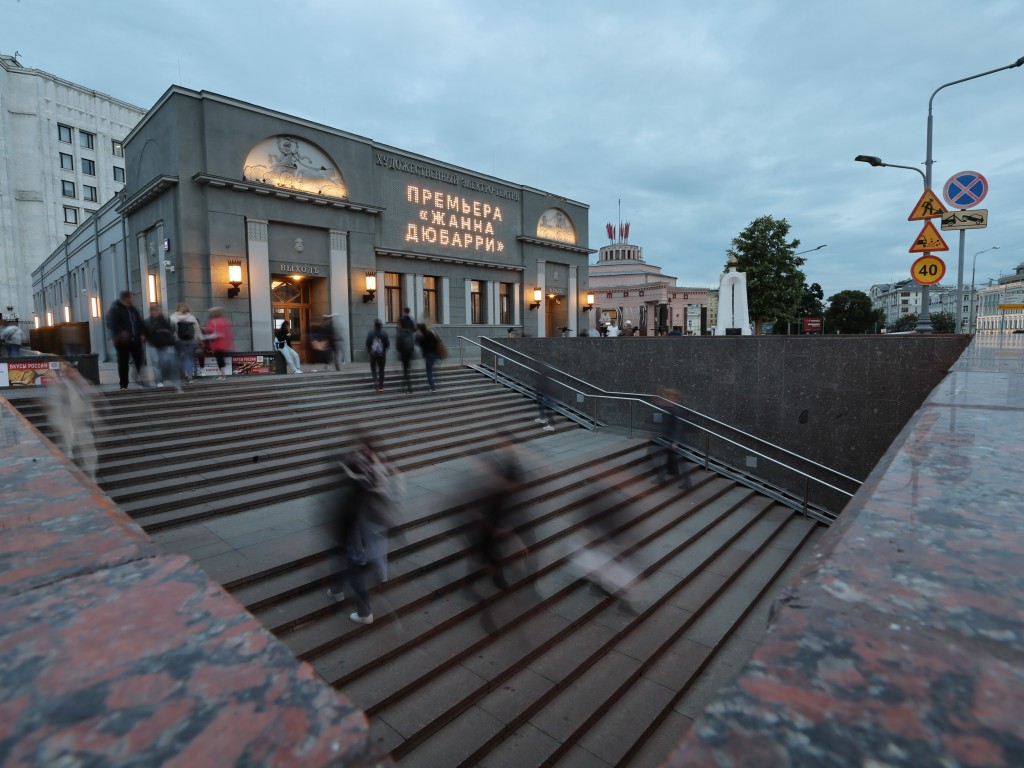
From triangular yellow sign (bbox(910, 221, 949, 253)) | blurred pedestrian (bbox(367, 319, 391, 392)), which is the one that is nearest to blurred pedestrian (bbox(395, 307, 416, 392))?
blurred pedestrian (bbox(367, 319, 391, 392))

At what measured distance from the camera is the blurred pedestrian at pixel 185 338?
36.5 ft

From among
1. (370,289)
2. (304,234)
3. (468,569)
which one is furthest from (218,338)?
(468,569)

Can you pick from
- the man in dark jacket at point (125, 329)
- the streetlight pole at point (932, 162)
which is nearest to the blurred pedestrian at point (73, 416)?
the man in dark jacket at point (125, 329)

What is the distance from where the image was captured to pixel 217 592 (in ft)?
4.34

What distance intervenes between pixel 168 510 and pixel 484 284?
1845 cm

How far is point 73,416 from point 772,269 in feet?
136

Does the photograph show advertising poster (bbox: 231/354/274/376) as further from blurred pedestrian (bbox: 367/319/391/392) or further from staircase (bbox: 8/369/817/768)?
blurred pedestrian (bbox: 367/319/391/392)

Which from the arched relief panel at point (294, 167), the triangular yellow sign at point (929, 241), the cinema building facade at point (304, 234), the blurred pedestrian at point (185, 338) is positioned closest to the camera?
the triangular yellow sign at point (929, 241)

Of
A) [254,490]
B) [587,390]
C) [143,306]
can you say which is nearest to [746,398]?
[587,390]

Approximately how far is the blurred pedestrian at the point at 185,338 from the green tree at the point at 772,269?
3645 centimetres

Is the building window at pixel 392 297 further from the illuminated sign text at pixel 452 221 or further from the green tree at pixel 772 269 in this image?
the green tree at pixel 772 269

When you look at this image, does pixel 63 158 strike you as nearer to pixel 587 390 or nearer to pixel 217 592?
pixel 587 390

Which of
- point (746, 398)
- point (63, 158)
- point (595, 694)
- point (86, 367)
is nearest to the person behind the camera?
point (595, 694)

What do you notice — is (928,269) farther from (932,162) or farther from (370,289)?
(370,289)
